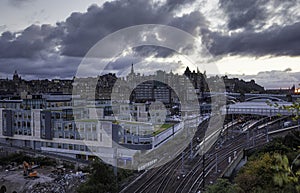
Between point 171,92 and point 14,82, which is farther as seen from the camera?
point 14,82

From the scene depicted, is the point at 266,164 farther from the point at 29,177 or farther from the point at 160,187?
the point at 29,177

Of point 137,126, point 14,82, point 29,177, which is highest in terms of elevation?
point 14,82

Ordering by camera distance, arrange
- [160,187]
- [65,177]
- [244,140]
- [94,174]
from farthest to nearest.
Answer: [244,140] → [65,177] → [160,187] → [94,174]

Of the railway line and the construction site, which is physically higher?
the railway line

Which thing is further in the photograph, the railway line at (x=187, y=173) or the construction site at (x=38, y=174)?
the construction site at (x=38, y=174)

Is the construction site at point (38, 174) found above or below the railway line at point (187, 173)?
below

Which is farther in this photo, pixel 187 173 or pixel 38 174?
pixel 38 174

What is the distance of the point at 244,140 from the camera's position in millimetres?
11008

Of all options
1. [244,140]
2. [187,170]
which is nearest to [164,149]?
[187,170]

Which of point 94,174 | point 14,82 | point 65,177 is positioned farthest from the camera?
point 14,82

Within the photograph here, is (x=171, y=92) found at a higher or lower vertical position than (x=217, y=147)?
higher

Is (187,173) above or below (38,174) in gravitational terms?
above

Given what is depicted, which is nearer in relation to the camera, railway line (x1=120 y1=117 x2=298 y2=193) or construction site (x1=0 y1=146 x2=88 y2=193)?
railway line (x1=120 y1=117 x2=298 y2=193)

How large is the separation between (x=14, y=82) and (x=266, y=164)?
31038mm
